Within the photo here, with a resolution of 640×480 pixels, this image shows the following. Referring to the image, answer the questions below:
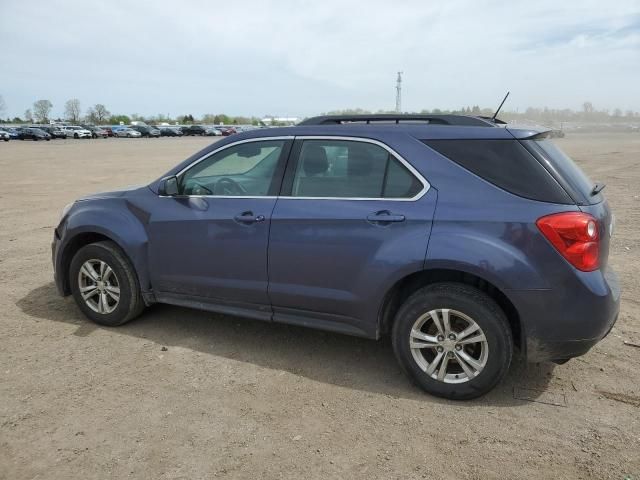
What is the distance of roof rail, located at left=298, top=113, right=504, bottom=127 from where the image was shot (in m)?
3.58

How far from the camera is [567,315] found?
313cm

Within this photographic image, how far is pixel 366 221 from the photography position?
11.5 ft

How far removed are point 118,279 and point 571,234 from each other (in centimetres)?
355

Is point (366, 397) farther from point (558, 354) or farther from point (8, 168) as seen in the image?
point (8, 168)

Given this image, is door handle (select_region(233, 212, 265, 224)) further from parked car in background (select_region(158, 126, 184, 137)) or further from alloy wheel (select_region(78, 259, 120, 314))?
parked car in background (select_region(158, 126, 184, 137))

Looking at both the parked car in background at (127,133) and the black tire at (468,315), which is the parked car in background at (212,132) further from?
the black tire at (468,315)

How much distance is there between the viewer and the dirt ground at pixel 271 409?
112 inches

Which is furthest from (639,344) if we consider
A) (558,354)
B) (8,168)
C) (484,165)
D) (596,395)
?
(8,168)

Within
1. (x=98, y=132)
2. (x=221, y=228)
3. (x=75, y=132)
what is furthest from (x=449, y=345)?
(x=98, y=132)

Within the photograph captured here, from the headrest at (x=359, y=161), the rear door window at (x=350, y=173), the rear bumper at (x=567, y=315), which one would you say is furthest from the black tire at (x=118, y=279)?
the rear bumper at (x=567, y=315)

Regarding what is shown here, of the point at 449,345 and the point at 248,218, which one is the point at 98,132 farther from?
the point at 449,345

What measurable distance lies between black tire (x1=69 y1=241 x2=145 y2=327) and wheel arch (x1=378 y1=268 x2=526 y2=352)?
222cm

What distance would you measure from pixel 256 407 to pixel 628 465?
7.01 feet

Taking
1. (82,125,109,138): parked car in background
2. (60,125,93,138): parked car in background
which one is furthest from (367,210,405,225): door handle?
(82,125,109,138): parked car in background
